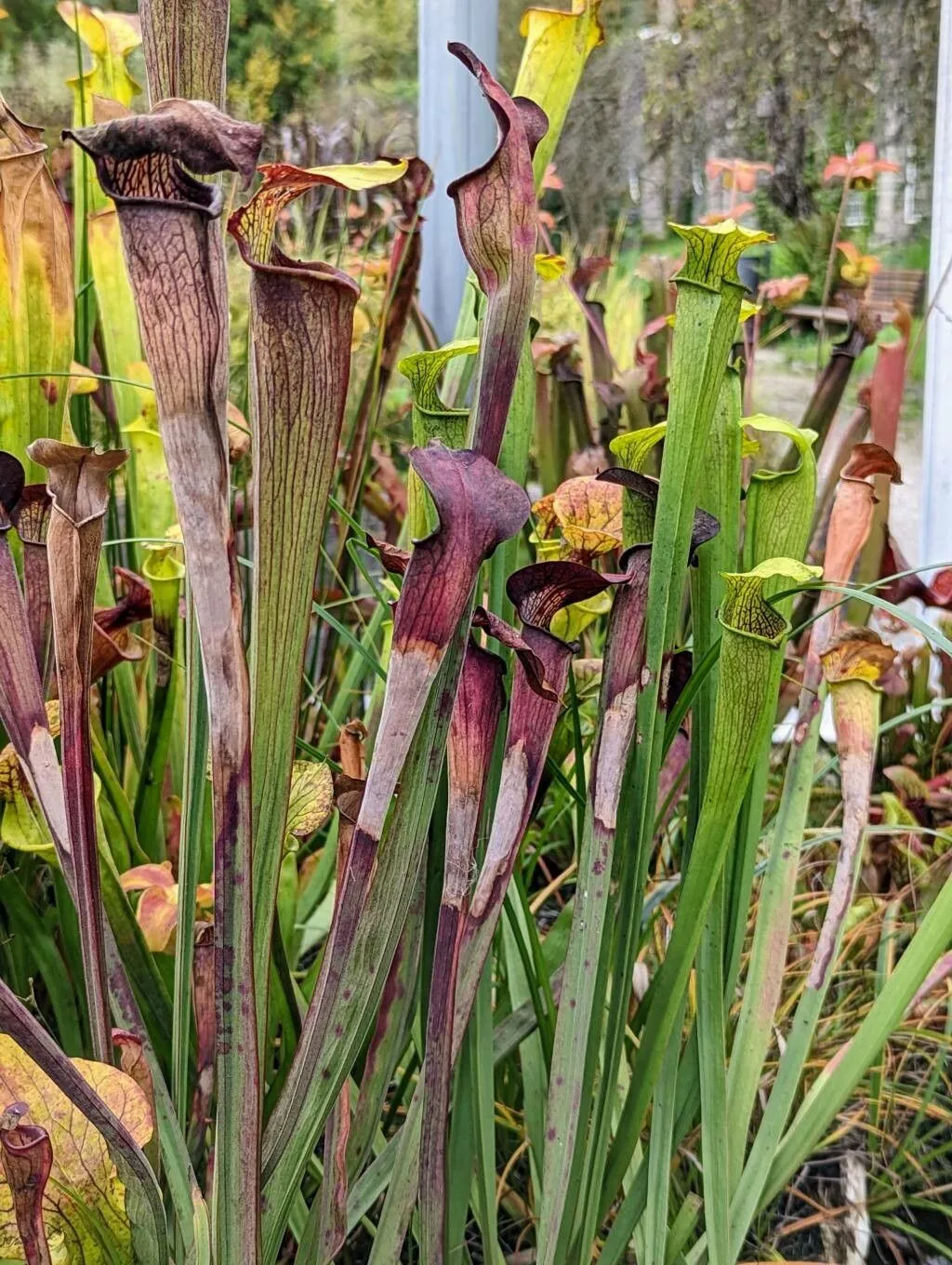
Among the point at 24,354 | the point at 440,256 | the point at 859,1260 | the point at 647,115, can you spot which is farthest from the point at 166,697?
the point at 647,115

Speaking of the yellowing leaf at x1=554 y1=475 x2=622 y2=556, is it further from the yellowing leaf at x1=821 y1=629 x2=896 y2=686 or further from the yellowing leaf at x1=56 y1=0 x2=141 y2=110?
the yellowing leaf at x1=56 y1=0 x2=141 y2=110

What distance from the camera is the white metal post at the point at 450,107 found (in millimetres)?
1487

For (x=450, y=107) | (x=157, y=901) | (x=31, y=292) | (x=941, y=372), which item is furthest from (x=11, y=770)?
(x=941, y=372)

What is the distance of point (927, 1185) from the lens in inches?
32.9

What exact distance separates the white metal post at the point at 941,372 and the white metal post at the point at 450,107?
2.52ft

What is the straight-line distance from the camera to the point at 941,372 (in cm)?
168

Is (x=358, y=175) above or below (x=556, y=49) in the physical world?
below

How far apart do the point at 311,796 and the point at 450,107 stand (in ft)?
4.29

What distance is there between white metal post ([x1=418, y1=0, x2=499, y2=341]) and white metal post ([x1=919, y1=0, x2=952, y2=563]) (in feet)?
2.52

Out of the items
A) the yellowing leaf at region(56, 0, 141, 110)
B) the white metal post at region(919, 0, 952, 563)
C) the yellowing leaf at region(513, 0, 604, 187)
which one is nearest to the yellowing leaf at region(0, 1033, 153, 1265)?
the yellowing leaf at region(513, 0, 604, 187)

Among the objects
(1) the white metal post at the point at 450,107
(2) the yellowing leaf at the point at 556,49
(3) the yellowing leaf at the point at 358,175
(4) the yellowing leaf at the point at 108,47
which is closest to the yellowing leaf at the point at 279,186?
(3) the yellowing leaf at the point at 358,175

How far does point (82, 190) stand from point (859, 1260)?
3.07 feet

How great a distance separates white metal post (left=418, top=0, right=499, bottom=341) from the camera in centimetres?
149

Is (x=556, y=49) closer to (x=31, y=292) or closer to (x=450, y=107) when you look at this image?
(x=31, y=292)
